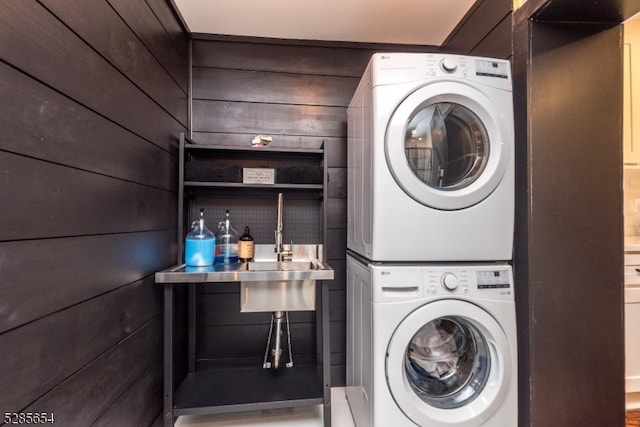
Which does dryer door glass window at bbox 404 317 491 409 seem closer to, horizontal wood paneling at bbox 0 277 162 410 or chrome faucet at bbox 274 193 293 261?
chrome faucet at bbox 274 193 293 261

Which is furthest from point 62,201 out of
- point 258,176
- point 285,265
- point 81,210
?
point 285,265

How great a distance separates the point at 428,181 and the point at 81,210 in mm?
1242

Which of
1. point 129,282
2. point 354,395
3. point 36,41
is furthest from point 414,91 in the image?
point 354,395

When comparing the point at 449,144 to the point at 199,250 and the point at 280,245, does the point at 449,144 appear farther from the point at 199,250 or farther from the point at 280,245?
the point at 199,250

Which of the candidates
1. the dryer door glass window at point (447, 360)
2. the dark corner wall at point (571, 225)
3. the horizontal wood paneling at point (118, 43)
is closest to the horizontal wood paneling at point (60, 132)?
the horizontal wood paneling at point (118, 43)

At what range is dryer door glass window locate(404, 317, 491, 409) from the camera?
116 centimetres

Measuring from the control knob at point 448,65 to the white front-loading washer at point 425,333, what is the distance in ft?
2.65

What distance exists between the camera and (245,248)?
1.60m

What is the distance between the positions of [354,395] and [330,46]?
2.11m

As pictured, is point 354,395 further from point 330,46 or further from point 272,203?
point 330,46

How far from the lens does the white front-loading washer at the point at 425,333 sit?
3.52ft

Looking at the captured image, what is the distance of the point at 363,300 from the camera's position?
1271 mm

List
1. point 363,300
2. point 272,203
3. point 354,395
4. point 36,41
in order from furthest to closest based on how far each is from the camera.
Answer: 1. point 272,203
2. point 354,395
3. point 363,300
4. point 36,41

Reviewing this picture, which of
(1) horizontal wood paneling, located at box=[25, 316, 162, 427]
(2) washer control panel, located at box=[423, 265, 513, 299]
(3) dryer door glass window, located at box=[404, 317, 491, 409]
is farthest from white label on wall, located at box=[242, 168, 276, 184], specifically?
(3) dryer door glass window, located at box=[404, 317, 491, 409]
